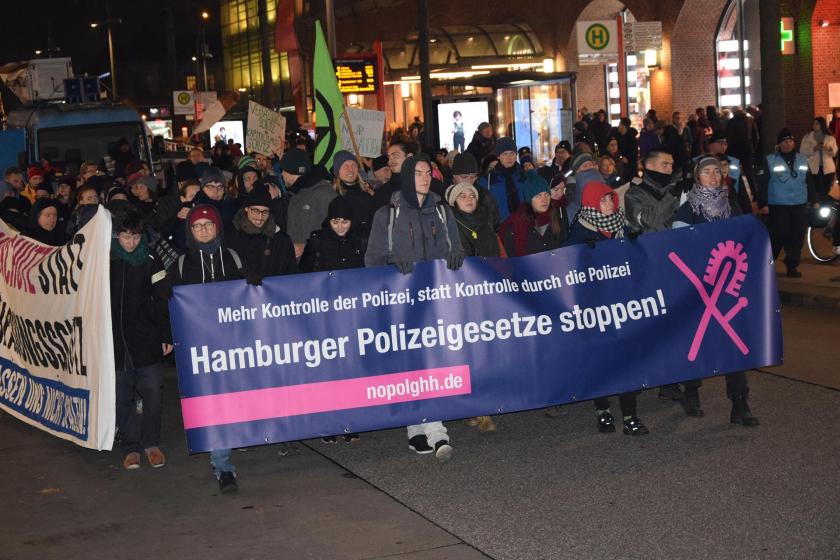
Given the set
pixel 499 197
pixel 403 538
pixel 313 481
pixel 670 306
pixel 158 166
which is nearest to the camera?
pixel 403 538

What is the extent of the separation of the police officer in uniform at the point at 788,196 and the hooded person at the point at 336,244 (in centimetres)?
785

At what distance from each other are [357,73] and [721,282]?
80.5 ft

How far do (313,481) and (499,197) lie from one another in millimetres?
5450

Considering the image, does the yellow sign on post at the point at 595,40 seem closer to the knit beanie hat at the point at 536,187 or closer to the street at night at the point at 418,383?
the street at night at the point at 418,383

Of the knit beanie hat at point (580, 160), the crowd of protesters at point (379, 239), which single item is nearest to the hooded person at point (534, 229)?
the crowd of protesters at point (379, 239)

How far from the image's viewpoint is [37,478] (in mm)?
8602

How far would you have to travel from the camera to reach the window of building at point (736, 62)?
34.3 meters

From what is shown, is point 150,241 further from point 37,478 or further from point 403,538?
point 403,538

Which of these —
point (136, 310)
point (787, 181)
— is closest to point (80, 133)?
point (787, 181)

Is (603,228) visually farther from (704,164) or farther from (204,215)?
(204,215)

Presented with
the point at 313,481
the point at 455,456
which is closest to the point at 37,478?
the point at 313,481

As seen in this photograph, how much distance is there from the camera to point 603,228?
29.0ft

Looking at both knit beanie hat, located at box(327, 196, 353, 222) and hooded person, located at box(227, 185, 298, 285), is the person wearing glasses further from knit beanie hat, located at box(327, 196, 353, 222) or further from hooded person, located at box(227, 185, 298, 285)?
knit beanie hat, located at box(327, 196, 353, 222)

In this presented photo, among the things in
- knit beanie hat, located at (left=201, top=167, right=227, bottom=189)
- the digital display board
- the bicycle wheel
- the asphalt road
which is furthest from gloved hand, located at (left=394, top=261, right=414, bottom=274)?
the digital display board
